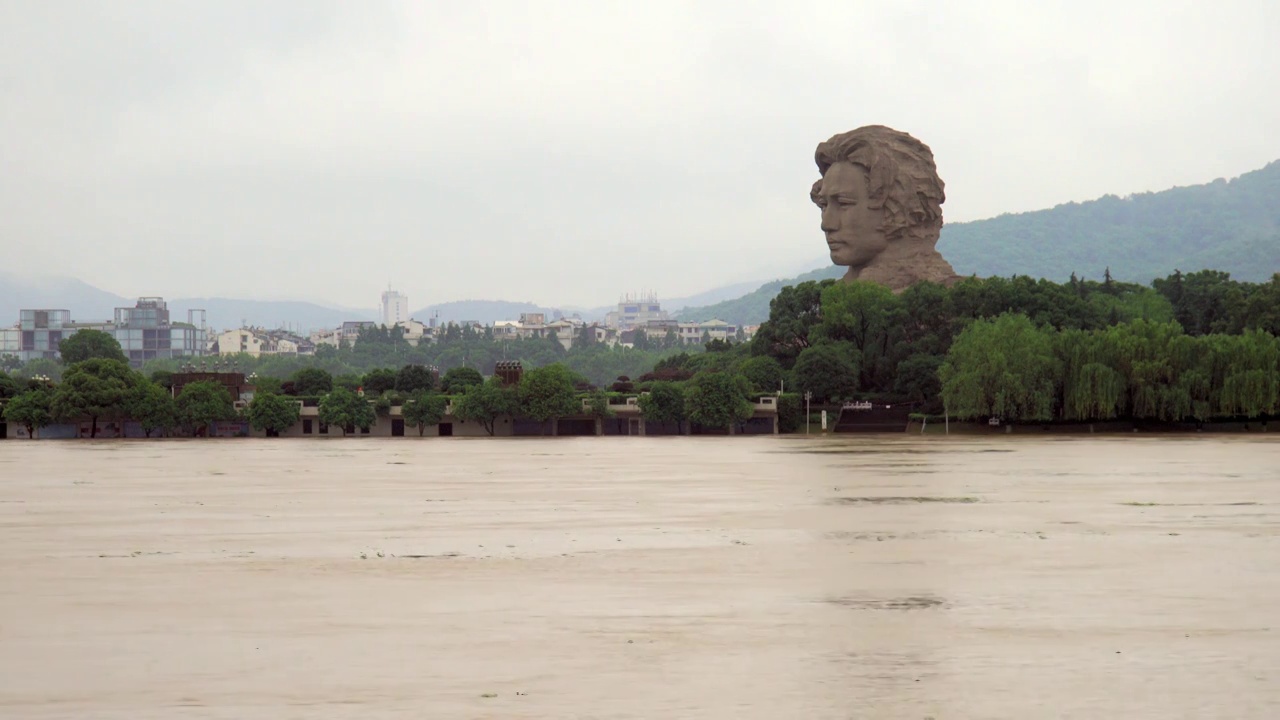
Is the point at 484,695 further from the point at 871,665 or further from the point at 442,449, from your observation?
the point at 442,449

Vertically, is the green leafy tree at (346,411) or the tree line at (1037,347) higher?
the tree line at (1037,347)

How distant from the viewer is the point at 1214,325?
315 feet

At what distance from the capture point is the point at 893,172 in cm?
11094

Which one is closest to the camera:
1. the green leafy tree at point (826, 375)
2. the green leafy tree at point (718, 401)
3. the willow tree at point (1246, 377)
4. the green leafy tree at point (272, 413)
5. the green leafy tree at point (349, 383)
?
the willow tree at point (1246, 377)

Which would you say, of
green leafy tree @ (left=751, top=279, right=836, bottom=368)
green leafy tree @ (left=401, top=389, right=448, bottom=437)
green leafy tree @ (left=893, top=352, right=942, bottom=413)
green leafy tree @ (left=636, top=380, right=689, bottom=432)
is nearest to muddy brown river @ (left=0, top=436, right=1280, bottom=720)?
green leafy tree @ (left=893, top=352, right=942, bottom=413)

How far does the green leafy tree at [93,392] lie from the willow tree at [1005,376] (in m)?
44.8

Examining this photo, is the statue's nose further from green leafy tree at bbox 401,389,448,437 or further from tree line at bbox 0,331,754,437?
green leafy tree at bbox 401,389,448,437

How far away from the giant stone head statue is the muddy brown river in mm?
71518

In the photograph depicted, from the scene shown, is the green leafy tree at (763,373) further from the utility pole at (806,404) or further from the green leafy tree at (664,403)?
the green leafy tree at (664,403)

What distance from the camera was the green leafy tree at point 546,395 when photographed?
89938mm

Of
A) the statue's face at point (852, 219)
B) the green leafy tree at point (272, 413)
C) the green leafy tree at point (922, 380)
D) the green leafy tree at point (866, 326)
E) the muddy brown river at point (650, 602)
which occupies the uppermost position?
the statue's face at point (852, 219)

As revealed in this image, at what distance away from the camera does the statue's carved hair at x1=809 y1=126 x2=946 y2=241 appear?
111m

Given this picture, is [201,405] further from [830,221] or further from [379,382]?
[830,221]

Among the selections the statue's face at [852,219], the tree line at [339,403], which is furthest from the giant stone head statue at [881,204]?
the tree line at [339,403]
